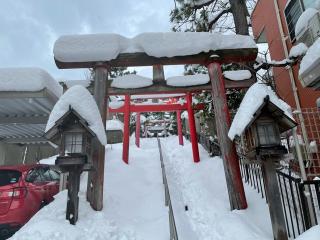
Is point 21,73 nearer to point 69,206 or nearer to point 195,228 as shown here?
point 69,206

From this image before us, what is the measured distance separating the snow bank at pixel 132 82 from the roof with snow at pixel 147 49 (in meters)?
0.55

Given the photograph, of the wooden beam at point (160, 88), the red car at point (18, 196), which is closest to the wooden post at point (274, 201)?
the wooden beam at point (160, 88)

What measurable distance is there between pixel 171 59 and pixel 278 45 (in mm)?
6961

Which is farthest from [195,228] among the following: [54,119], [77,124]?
[54,119]

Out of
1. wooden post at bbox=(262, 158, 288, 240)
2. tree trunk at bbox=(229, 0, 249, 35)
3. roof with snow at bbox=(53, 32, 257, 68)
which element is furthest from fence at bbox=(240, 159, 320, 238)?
tree trunk at bbox=(229, 0, 249, 35)

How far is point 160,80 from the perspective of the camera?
6762mm

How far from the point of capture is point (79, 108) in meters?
4.87

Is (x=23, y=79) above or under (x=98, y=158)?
above

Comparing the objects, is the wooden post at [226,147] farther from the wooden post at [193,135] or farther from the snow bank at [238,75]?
the wooden post at [193,135]

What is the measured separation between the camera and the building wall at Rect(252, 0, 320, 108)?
9104 mm

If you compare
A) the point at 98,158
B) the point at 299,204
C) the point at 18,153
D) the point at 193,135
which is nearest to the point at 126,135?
the point at 193,135

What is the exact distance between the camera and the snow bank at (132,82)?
675cm

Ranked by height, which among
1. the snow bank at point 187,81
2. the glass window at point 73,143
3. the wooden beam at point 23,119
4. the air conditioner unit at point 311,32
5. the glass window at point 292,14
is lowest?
the glass window at point 73,143

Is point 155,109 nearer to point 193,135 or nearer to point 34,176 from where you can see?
point 193,135
